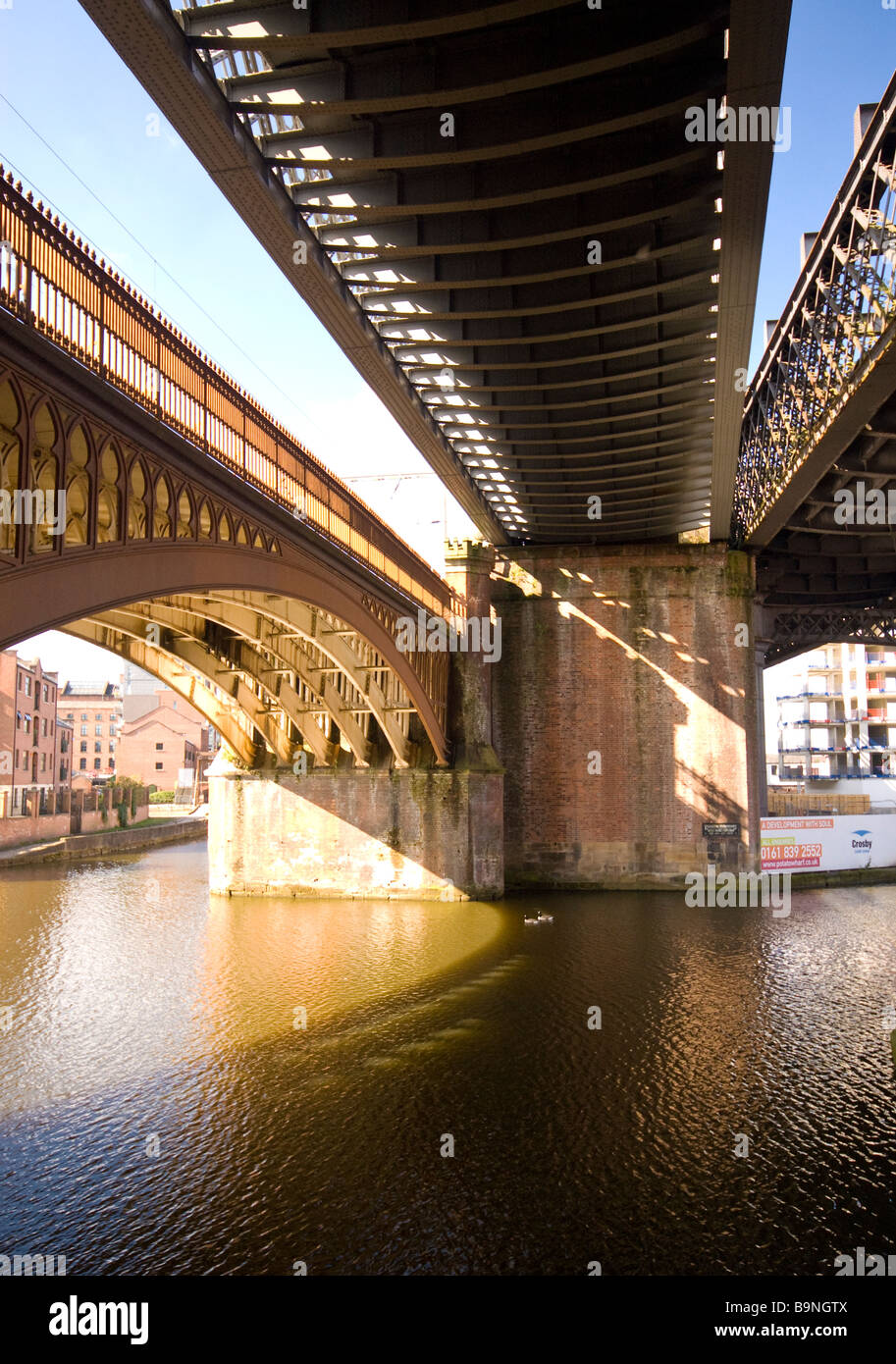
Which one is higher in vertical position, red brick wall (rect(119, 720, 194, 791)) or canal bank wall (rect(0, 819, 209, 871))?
red brick wall (rect(119, 720, 194, 791))

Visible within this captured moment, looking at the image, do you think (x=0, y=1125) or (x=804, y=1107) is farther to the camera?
(x=804, y=1107)

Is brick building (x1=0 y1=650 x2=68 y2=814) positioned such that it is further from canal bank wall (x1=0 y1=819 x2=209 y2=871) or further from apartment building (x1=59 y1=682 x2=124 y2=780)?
apartment building (x1=59 y1=682 x2=124 y2=780)

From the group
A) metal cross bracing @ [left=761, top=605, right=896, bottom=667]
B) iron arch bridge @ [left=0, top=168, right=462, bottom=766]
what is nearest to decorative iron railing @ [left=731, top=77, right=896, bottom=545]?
iron arch bridge @ [left=0, top=168, right=462, bottom=766]

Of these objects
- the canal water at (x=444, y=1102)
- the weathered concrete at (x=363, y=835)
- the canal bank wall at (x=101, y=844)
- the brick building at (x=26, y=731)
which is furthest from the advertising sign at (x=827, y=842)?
A: the brick building at (x=26, y=731)

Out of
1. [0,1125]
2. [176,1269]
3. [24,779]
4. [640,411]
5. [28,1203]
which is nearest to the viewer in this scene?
[176,1269]

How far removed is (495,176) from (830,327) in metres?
8.18

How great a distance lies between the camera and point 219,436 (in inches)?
428

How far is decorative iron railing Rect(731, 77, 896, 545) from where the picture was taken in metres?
12.9

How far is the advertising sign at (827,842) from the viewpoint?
27.6m

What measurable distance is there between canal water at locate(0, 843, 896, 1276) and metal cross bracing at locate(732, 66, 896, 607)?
972cm

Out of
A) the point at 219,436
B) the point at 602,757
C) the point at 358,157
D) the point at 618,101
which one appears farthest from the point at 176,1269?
the point at 602,757

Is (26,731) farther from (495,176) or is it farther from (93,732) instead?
(495,176)
